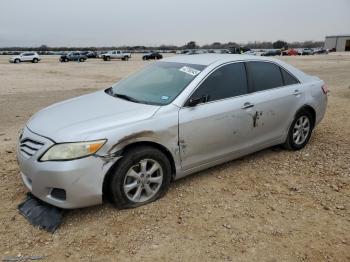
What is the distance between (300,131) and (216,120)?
6.27 ft

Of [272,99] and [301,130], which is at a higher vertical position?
[272,99]

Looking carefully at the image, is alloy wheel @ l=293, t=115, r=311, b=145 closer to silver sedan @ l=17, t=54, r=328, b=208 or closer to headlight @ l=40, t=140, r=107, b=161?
silver sedan @ l=17, t=54, r=328, b=208

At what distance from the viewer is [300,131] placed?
537 centimetres

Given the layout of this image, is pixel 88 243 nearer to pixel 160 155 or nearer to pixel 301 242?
pixel 160 155

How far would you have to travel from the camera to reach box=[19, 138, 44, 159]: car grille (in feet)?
11.2

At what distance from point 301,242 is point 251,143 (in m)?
1.67

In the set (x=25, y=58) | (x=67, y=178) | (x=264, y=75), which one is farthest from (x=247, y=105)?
(x=25, y=58)

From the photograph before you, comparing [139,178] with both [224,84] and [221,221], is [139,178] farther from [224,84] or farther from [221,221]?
[224,84]

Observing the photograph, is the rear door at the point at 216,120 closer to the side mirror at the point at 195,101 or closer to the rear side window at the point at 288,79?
the side mirror at the point at 195,101

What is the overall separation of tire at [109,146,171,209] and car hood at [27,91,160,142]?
0.35 meters

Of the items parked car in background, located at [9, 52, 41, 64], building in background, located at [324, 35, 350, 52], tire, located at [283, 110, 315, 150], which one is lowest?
parked car in background, located at [9, 52, 41, 64]

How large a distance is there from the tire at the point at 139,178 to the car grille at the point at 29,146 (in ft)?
2.54

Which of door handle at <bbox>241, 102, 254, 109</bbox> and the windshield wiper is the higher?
the windshield wiper

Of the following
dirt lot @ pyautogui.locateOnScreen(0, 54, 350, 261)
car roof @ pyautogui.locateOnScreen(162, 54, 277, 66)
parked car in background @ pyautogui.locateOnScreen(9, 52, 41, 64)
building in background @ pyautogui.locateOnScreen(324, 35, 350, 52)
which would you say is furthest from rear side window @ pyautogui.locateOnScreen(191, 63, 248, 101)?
building in background @ pyautogui.locateOnScreen(324, 35, 350, 52)
